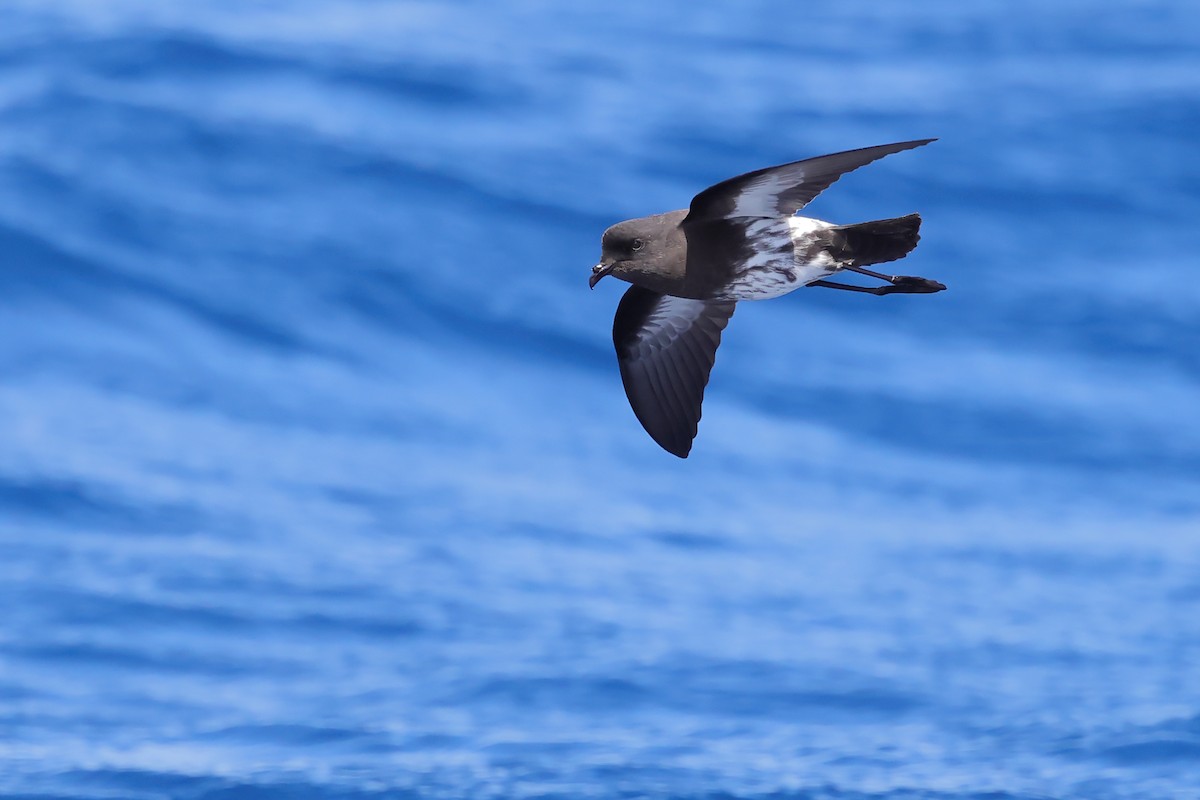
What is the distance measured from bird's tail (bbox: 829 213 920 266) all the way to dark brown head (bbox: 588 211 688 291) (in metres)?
0.60

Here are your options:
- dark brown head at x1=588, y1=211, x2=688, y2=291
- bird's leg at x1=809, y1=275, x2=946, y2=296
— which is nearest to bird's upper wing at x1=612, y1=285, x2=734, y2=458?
bird's leg at x1=809, y1=275, x2=946, y2=296

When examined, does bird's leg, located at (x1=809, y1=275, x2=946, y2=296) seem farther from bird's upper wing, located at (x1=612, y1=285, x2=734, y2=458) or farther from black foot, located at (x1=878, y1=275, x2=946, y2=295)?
bird's upper wing, located at (x1=612, y1=285, x2=734, y2=458)

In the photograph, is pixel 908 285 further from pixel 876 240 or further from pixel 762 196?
pixel 762 196

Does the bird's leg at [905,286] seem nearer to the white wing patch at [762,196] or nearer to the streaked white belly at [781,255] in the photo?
the streaked white belly at [781,255]

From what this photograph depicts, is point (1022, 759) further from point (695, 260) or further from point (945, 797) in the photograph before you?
point (695, 260)

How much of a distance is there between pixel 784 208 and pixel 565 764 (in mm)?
9078

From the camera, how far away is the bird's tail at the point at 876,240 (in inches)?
244

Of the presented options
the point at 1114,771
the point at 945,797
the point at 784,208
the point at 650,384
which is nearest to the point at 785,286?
the point at 784,208

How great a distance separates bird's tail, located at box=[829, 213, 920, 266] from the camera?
621 cm

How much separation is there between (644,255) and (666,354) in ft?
4.16

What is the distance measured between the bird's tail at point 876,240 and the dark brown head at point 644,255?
60 cm

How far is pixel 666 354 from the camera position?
741 cm

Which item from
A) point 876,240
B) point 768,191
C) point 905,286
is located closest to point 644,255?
point 768,191

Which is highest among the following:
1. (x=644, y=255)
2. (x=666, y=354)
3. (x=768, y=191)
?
(x=666, y=354)
